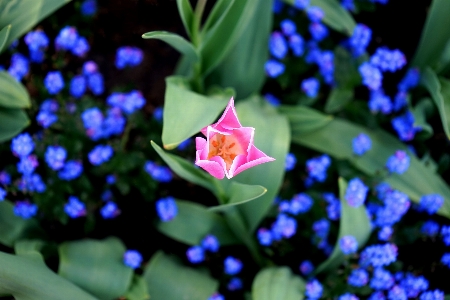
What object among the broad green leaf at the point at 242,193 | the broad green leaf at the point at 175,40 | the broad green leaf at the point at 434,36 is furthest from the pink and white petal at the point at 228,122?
the broad green leaf at the point at 434,36

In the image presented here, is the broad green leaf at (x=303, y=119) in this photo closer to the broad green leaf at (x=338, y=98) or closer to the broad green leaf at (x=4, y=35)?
the broad green leaf at (x=338, y=98)

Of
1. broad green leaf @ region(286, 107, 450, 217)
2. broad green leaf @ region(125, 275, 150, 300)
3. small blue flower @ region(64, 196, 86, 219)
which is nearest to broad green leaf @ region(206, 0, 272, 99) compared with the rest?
broad green leaf @ region(286, 107, 450, 217)

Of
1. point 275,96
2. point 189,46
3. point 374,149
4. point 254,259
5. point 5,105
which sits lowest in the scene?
point 254,259

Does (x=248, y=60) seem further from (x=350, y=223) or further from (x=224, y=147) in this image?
(x=350, y=223)

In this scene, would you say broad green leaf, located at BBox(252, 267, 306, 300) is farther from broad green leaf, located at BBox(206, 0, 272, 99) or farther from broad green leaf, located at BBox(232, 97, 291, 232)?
broad green leaf, located at BBox(206, 0, 272, 99)

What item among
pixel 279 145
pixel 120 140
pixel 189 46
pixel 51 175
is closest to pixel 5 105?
pixel 51 175

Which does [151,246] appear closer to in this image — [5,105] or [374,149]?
[5,105]
